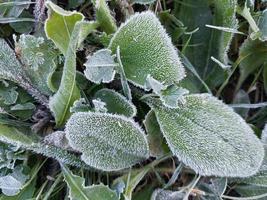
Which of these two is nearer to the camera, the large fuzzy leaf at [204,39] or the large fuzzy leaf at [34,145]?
the large fuzzy leaf at [34,145]

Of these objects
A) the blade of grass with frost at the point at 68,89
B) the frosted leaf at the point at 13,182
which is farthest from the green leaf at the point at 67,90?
the frosted leaf at the point at 13,182

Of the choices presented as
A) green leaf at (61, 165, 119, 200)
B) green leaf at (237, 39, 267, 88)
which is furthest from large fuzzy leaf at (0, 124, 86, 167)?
green leaf at (237, 39, 267, 88)

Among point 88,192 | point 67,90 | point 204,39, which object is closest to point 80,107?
point 67,90

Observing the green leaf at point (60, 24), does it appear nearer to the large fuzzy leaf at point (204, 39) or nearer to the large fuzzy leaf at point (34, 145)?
the large fuzzy leaf at point (34, 145)

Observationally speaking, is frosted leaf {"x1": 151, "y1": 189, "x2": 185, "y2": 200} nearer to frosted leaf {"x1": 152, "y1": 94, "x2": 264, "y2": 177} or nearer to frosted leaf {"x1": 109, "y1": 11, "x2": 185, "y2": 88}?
frosted leaf {"x1": 152, "y1": 94, "x2": 264, "y2": 177}

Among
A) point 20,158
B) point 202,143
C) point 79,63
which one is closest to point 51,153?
point 20,158

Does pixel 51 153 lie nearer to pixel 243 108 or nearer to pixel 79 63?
pixel 79 63
